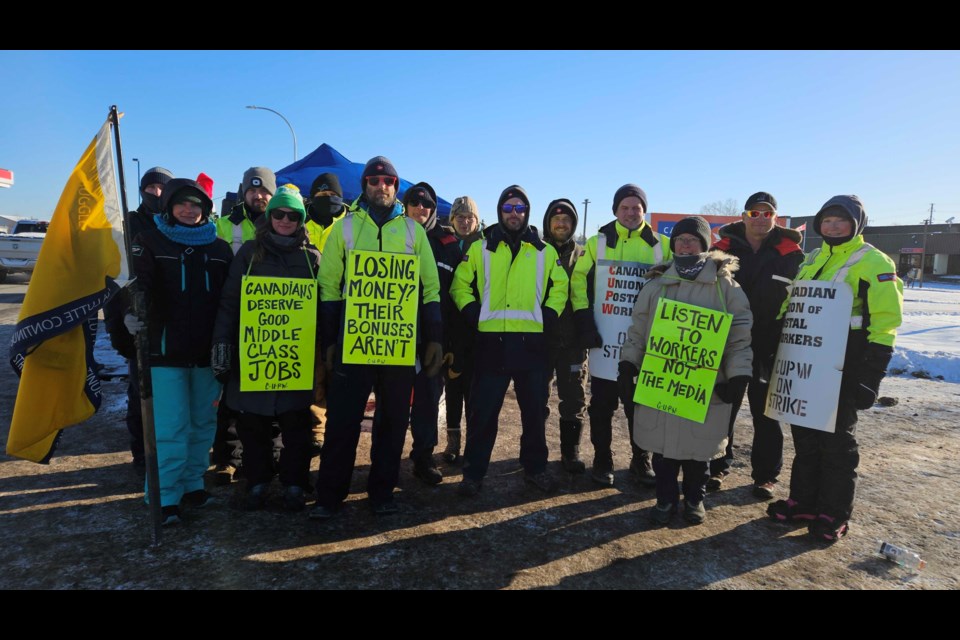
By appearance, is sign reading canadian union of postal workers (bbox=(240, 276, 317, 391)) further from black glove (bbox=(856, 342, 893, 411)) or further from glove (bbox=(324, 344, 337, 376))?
black glove (bbox=(856, 342, 893, 411))

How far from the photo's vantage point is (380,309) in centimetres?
364

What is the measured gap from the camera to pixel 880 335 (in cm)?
342

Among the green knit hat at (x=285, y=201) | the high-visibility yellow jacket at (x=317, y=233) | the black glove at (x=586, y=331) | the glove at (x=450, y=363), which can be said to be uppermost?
the green knit hat at (x=285, y=201)

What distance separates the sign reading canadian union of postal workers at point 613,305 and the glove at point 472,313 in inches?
42.0

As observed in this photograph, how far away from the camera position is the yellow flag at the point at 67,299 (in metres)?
3.17

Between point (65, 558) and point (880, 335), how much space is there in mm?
5297

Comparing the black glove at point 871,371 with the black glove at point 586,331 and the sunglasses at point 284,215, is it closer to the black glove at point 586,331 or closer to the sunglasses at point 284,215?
the black glove at point 586,331

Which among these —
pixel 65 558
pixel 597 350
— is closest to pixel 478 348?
pixel 597 350

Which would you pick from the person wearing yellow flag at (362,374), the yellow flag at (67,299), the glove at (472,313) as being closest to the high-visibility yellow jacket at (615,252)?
the glove at (472,313)

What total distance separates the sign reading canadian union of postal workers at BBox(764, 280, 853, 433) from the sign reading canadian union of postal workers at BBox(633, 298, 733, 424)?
745mm

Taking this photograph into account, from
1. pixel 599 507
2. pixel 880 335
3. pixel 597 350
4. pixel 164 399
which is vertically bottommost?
pixel 599 507

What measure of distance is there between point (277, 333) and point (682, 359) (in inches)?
113

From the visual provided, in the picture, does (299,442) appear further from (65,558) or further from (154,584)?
(65,558)

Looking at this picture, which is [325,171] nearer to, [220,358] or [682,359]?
[220,358]
